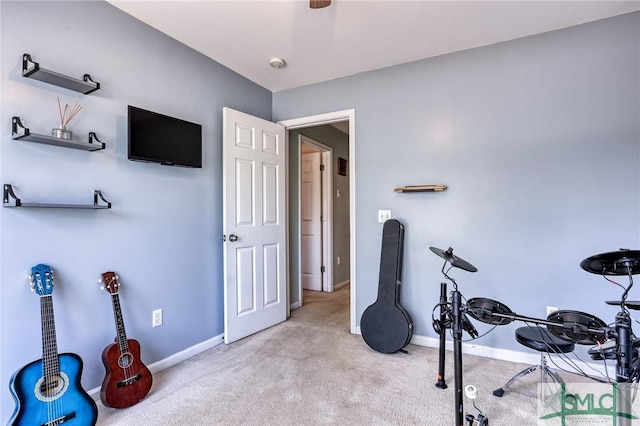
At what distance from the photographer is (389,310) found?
9.00 ft

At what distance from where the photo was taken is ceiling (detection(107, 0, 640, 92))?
7.03ft

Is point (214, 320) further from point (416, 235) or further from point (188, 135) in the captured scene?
point (416, 235)

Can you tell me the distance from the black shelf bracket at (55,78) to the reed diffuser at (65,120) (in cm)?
11

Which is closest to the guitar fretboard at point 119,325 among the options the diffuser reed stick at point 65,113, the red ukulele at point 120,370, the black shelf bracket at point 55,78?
the red ukulele at point 120,370

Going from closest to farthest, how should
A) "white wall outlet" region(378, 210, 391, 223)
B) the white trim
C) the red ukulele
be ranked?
the red ukulele, "white wall outlet" region(378, 210, 391, 223), the white trim

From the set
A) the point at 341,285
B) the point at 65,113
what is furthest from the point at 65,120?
the point at 341,285

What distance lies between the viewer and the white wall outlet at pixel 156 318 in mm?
2391

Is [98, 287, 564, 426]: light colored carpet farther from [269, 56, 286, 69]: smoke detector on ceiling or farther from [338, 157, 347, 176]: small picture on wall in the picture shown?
[338, 157, 347, 176]: small picture on wall

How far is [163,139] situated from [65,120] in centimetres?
58

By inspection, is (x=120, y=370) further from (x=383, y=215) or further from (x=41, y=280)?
(x=383, y=215)

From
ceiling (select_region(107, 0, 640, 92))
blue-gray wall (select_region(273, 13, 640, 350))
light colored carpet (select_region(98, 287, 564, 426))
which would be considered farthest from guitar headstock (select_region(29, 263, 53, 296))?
blue-gray wall (select_region(273, 13, 640, 350))

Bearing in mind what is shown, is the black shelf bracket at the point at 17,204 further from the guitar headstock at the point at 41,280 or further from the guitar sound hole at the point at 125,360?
the guitar sound hole at the point at 125,360

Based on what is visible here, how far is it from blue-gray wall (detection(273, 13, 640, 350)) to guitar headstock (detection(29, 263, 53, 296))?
2.26m

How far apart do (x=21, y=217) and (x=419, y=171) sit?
271 centimetres
